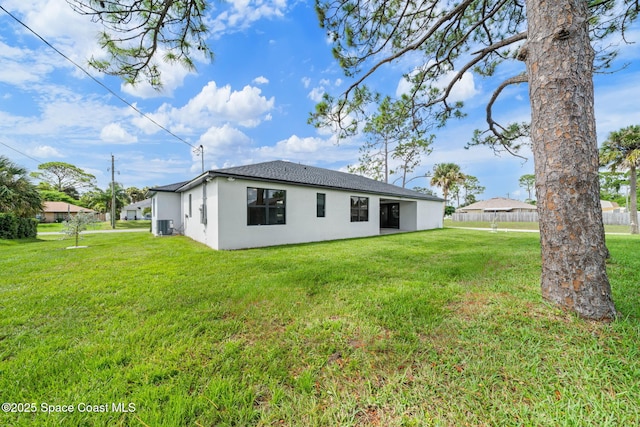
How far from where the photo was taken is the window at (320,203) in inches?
409

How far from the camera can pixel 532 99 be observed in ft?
8.97

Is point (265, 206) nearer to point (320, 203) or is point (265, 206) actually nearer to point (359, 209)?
point (320, 203)

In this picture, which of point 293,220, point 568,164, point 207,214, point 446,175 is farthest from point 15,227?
point 446,175

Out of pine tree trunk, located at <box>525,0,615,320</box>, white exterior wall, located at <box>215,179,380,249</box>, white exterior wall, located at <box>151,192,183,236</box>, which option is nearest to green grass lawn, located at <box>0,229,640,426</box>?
pine tree trunk, located at <box>525,0,615,320</box>

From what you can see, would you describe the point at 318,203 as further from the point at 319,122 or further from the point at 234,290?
the point at 234,290

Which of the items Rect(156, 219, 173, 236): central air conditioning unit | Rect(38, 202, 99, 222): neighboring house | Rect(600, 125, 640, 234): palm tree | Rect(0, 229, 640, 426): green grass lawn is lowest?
Rect(0, 229, 640, 426): green grass lawn

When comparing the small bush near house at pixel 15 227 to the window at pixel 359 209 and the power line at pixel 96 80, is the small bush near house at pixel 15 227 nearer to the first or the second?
the power line at pixel 96 80

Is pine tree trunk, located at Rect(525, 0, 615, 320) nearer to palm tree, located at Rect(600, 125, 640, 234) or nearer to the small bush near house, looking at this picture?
palm tree, located at Rect(600, 125, 640, 234)

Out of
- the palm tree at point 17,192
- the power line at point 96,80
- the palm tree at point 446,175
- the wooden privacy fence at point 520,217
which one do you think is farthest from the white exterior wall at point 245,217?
the palm tree at point 446,175

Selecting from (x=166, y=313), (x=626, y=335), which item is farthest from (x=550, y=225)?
(x=166, y=313)

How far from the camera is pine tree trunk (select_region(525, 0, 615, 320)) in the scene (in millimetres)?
2363

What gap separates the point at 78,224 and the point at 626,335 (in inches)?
527

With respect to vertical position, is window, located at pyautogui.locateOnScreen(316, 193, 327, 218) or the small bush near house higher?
window, located at pyautogui.locateOnScreen(316, 193, 327, 218)

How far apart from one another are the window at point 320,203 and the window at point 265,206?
5.63 feet
